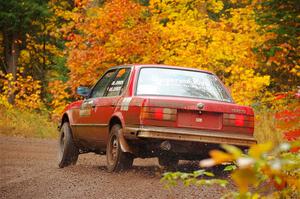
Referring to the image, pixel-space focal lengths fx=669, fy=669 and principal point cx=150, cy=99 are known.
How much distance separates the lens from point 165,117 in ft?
27.8

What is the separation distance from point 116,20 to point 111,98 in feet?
33.8

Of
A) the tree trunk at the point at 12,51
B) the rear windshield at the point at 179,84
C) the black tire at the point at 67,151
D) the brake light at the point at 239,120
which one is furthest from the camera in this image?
the tree trunk at the point at 12,51

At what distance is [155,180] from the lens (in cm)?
835

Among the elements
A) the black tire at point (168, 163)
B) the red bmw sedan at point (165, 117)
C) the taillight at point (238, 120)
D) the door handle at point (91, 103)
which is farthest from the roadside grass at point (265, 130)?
the taillight at point (238, 120)

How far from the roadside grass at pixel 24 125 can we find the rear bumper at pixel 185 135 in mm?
12296

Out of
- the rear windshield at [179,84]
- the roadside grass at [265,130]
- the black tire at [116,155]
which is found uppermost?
the rear windshield at [179,84]

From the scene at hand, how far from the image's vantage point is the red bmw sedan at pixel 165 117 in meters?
8.46

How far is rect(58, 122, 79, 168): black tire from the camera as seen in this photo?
1103 cm

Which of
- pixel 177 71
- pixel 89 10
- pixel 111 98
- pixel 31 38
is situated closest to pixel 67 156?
pixel 111 98

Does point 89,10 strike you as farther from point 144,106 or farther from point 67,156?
point 144,106

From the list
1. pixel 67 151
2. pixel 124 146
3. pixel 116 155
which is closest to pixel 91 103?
pixel 67 151

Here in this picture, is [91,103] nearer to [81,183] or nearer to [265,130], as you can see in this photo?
[81,183]

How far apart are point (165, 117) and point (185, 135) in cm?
34

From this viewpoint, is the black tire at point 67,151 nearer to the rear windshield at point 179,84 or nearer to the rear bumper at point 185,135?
the rear windshield at point 179,84
